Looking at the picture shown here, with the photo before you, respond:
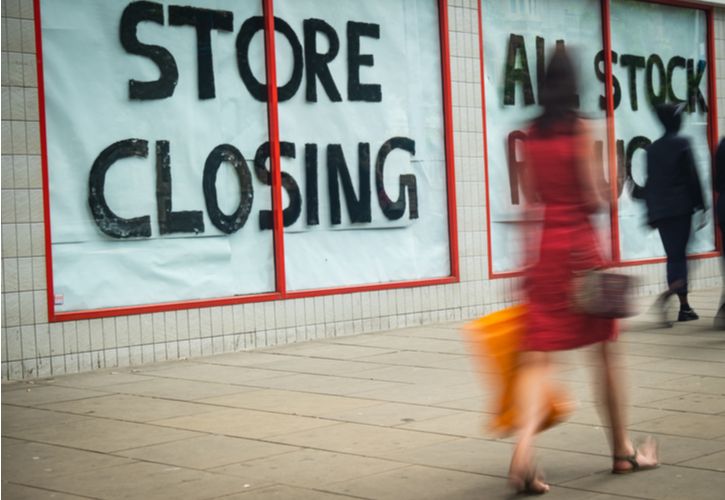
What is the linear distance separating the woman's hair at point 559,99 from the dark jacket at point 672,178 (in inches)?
229

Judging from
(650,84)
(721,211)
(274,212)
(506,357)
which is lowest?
Answer: (506,357)

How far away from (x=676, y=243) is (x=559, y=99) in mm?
6177

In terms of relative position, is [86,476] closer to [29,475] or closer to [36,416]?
[29,475]

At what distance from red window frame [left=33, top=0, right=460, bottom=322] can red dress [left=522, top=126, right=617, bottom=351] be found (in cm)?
529

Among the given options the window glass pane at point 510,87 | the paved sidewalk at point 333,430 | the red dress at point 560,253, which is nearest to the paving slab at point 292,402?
the paved sidewalk at point 333,430

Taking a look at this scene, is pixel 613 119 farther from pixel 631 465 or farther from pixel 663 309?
pixel 631 465

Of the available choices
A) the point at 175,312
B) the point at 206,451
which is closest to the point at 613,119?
the point at 175,312

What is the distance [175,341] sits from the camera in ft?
34.4

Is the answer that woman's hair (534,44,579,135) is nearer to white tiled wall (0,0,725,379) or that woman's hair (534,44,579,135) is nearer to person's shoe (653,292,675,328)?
white tiled wall (0,0,725,379)

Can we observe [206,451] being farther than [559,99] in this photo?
Yes

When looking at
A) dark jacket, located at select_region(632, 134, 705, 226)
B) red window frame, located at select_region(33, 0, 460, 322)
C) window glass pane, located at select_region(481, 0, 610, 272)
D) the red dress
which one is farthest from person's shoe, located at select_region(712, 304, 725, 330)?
the red dress

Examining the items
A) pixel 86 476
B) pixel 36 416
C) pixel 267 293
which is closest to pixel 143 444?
pixel 86 476

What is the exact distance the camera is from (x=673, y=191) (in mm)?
11188

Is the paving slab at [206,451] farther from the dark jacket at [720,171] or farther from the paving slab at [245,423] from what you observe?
the dark jacket at [720,171]
